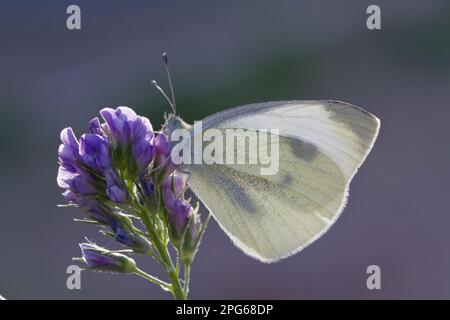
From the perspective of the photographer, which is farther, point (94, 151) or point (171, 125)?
point (171, 125)

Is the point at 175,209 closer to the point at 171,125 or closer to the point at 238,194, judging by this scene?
the point at 171,125

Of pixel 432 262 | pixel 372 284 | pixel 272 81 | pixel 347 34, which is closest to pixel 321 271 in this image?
pixel 372 284

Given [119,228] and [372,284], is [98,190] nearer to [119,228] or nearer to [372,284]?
[119,228]

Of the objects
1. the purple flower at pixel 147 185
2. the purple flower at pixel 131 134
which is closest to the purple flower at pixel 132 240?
the purple flower at pixel 147 185

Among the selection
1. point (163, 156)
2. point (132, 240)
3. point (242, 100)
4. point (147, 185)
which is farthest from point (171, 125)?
point (242, 100)

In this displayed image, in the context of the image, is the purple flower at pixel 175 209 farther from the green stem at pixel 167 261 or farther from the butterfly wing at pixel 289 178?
the butterfly wing at pixel 289 178
